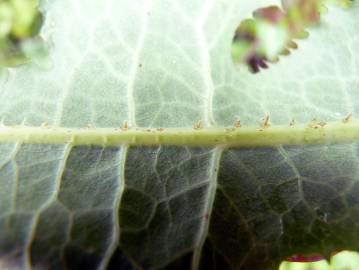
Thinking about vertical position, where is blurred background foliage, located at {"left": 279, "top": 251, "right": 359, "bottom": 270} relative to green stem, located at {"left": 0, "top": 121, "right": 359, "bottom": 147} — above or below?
below

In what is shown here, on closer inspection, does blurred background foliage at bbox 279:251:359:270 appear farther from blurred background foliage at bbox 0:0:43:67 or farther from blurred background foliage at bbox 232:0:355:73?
blurred background foliage at bbox 0:0:43:67

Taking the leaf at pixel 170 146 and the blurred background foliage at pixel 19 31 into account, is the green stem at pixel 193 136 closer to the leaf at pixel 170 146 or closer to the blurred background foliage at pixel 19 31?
the leaf at pixel 170 146

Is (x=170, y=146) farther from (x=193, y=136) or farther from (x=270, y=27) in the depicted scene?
(x=270, y=27)

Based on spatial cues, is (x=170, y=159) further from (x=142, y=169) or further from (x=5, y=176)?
(x=5, y=176)

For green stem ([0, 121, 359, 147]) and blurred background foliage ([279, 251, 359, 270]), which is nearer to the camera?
green stem ([0, 121, 359, 147])

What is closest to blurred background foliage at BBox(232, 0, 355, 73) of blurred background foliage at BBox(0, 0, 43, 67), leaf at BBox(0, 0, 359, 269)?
leaf at BBox(0, 0, 359, 269)

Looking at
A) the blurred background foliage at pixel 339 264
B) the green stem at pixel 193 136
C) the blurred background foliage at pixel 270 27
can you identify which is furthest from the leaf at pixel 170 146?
the blurred background foliage at pixel 339 264

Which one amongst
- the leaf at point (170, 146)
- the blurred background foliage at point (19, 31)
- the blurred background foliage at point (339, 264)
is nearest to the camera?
the leaf at point (170, 146)
